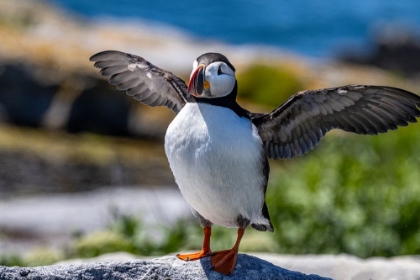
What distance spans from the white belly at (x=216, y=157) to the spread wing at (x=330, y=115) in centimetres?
41

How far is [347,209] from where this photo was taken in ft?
33.3

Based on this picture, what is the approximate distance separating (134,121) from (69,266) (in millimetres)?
11729

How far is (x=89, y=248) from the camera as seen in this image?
877 centimetres

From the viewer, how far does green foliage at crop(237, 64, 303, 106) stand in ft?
61.5

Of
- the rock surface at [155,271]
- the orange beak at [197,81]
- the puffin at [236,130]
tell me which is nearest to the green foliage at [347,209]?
the rock surface at [155,271]

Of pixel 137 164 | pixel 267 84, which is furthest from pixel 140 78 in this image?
→ pixel 267 84

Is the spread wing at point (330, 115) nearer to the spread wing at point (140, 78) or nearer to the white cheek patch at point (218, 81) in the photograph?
the white cheek patch at point (218, 81)

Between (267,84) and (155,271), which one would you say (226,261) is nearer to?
(155,271)

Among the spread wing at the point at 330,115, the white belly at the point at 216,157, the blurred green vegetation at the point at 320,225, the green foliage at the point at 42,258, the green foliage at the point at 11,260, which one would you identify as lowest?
the green foliage at the point at 11,260

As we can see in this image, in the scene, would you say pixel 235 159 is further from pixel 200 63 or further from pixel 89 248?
pixel 89 248

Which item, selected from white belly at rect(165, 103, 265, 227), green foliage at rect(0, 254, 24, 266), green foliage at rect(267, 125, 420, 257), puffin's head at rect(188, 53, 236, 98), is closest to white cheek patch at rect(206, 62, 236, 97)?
puffin's head at rect(188, 53, 236, 98)

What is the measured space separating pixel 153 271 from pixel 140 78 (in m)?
1.76

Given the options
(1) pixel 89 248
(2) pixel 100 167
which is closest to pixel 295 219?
(1) pixel 89 248

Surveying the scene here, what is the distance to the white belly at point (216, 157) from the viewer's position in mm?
5465
